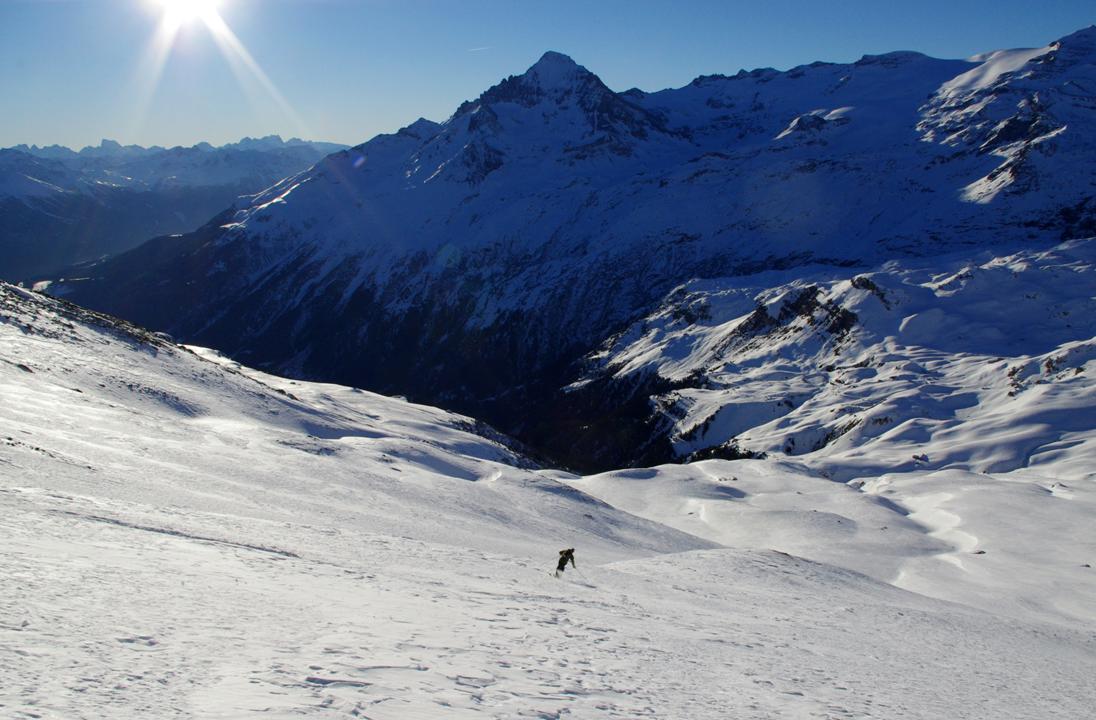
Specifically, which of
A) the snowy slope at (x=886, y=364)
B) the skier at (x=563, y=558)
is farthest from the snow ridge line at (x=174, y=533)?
the snowy slope at (x=886, y=364)

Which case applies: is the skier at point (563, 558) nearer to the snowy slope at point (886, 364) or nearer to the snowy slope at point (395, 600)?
the snowy slope at point (395, 600)

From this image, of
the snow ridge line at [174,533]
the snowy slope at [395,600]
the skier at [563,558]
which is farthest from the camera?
the skier at [563,558]

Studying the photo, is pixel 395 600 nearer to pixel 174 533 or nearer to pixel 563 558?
pixel 174 533

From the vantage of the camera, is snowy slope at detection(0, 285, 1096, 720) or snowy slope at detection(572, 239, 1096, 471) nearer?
snowy slope at detection(0, 285, 1096, 720)

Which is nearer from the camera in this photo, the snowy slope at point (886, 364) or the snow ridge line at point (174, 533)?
the snow ridge line at point (174, 533)

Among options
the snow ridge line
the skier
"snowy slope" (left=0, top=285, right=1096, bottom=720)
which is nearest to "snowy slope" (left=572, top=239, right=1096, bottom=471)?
"snowy slope" (left=0, top=285, right=1096, bottom=720)

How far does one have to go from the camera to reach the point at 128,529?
1602cm

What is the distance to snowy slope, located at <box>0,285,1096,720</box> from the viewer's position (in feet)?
30.7

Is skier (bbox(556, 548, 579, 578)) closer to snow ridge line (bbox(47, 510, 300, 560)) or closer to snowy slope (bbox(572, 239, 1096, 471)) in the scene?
snow ridge line (bbox(47, 510, 300, 560))

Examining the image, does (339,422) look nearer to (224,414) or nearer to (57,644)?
(224,414)

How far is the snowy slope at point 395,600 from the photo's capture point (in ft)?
30.7

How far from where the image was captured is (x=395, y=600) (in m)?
14.4

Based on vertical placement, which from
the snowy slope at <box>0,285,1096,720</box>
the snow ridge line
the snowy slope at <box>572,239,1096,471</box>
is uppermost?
the snowy slope at <box>572,239,1096,471</box>

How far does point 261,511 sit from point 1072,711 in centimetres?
2071
